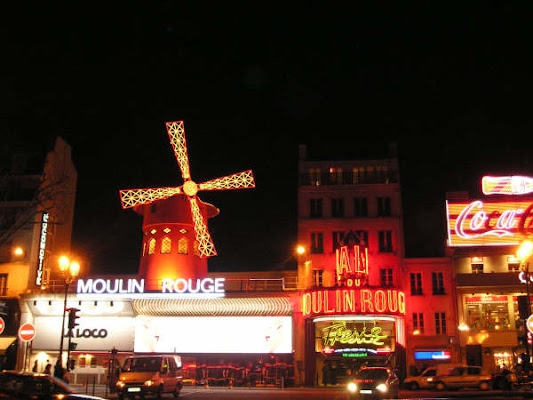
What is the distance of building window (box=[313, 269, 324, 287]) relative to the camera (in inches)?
1393

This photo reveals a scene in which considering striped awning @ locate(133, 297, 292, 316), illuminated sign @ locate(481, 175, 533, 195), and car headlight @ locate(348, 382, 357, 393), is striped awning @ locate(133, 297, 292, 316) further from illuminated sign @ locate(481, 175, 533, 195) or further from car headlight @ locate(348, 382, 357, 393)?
illuminated sign @ locate(481, 175, 533, 195)

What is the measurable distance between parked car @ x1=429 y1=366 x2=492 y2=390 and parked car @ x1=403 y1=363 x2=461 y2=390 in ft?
0.81

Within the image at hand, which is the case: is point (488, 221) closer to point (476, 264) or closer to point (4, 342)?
point (476, 264)

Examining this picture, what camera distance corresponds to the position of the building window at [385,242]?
35.4 metres

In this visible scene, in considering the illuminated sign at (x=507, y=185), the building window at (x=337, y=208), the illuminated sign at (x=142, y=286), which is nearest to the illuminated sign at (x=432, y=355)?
the building window at (x=337, y=208)

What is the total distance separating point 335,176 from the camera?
1463 inches

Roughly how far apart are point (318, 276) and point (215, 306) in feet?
20.5

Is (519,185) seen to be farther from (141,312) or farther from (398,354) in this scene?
(141,312)

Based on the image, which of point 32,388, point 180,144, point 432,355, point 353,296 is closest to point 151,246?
point 180,144

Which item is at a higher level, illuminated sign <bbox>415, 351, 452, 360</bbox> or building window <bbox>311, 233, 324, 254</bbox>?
building window <bbox>311, 233, 324, 254</bbox>

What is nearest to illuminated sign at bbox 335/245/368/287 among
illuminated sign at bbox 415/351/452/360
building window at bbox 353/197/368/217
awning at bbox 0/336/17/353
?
building window at bbox 353/197/368/217

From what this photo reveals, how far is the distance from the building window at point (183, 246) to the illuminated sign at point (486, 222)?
15.4 metres

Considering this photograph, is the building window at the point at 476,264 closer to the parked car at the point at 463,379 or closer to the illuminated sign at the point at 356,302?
the illuminated sign at the point at 356,302

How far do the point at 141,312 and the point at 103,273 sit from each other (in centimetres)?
1270
